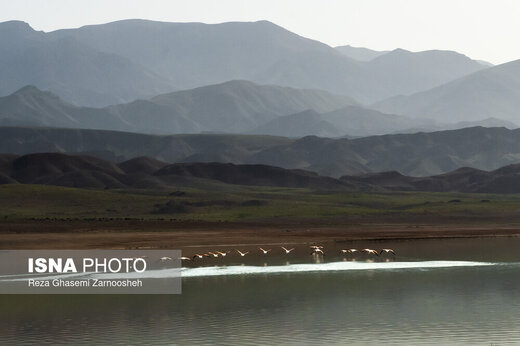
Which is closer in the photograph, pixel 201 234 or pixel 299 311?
pixel 299 311

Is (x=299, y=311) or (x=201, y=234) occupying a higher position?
(x=201, y=234)

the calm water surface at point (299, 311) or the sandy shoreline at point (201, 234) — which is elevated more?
the sandy shoreline at point (201, 234)

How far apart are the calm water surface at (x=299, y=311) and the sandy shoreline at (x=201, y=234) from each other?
1009 inches

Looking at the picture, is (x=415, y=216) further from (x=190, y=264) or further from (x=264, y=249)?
(x=190, y=264)

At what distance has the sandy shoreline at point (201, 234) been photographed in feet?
290

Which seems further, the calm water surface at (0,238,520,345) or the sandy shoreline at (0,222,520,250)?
the sandy shoreline at (0,222,520,250)

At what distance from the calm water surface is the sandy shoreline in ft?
84.1

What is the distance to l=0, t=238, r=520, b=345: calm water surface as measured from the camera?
128ft

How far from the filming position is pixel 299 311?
→ 46219 millimetres

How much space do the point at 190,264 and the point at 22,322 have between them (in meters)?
26.6

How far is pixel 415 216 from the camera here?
13462 centimetres

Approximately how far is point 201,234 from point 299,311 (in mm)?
56013

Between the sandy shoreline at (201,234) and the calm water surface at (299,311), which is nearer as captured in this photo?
the calm water surface at (299,311)

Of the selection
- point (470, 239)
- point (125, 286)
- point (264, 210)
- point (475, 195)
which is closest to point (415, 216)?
point (264, 210)
